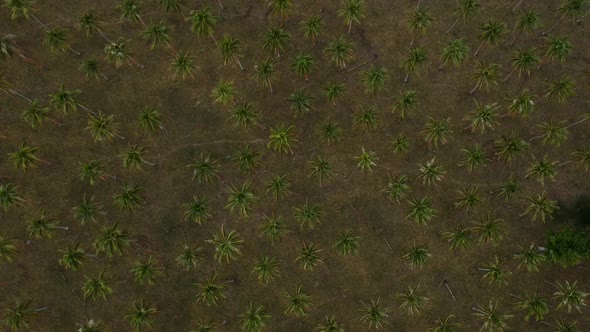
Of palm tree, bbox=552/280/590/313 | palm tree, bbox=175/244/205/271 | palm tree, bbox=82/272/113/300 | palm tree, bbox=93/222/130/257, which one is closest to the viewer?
palm tree, bbox=552/280/590/313

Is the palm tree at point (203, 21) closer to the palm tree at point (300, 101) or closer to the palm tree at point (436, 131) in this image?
the palm tree at point (300, 101)

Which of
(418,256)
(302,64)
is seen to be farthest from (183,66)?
(418,256)

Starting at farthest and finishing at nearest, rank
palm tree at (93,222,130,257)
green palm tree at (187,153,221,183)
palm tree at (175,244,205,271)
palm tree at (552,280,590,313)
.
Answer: green palm tree at (187,153,221,183), palm tree at (175,244,205,271), palm tree at (93,222,130,257), palm tree at (552,280,590,313)

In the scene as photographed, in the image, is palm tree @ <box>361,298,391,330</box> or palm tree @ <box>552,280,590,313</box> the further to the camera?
palm tree @ <box>361,298,391,330</box>

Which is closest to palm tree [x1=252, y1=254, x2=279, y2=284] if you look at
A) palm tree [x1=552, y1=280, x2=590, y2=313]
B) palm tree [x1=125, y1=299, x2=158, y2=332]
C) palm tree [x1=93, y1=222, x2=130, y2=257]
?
palm tree [x1=125, y1=299, x2=158, y2=332]

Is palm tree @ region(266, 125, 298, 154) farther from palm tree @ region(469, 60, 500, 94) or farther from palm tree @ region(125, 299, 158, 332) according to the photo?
palm tree @ region(125, 299, 158, 332)

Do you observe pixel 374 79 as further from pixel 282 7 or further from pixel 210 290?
pixel 210 290

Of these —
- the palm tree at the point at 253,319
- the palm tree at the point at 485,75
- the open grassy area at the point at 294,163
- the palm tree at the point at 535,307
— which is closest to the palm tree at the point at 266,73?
the open grassy area at the point at 294,163
